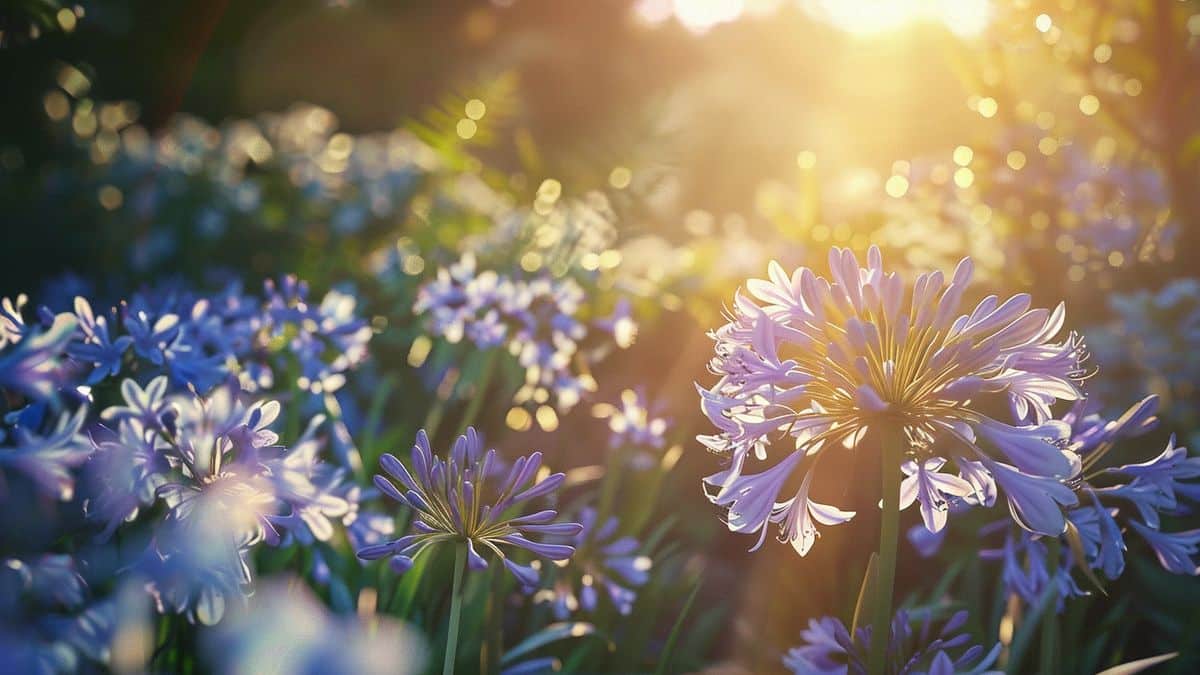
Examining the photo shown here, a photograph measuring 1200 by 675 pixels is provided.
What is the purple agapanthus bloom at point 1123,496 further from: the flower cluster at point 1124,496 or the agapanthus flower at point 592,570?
the agapanthus flower at point 592,570

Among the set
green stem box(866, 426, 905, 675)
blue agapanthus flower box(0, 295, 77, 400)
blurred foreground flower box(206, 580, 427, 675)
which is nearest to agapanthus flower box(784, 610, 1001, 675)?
green stem box(866, 426, 905, 675)

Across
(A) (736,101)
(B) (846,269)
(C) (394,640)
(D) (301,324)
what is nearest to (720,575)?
(C) (394,640)

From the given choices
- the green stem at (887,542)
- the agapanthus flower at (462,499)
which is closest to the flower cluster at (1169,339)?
the green stem at (887,542)

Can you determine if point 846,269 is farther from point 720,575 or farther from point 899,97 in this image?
point 899,97

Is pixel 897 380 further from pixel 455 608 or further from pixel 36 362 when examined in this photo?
pixel 36 362

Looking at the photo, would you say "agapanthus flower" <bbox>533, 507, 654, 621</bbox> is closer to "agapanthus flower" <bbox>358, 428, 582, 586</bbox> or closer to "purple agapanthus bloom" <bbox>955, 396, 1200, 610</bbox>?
"agapanthus flower" <bbox>358, 428, 582, 586</bbox>

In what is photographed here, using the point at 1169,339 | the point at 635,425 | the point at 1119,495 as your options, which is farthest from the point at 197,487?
the point at 1169,339
